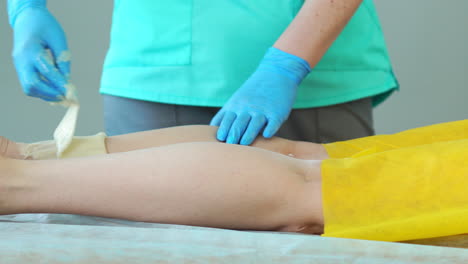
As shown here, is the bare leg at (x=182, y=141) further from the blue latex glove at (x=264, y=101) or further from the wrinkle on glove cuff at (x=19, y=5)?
the wrinkle on glove cuff at (x=19, y=5)

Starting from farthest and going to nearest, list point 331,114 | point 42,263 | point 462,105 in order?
point 462,105 < point 331,114 < point 42,263

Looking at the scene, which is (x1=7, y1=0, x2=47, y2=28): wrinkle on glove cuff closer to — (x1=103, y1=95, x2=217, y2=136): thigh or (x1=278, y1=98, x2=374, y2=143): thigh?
(x1=103, y1=95, x2=217, y2=136): thigh

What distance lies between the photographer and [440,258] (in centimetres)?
61

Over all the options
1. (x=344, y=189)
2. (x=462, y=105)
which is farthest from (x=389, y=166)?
(x=462, y=105)

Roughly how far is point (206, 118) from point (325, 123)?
333 millimetres

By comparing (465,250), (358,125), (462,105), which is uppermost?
(465,250)

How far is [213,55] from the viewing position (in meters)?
1.28

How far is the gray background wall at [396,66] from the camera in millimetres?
2381

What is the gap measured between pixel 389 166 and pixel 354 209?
0.10 m

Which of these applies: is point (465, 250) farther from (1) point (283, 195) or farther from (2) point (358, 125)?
(2) point (358, 125)

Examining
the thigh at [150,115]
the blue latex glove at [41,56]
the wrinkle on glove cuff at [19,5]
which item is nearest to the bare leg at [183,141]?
the blue latex glove at [41,56]

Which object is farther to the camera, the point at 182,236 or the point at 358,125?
the point at 358,125

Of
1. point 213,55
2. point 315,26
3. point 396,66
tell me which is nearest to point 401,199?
point 315,26

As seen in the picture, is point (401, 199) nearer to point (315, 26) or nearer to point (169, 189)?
point (169, 189)
